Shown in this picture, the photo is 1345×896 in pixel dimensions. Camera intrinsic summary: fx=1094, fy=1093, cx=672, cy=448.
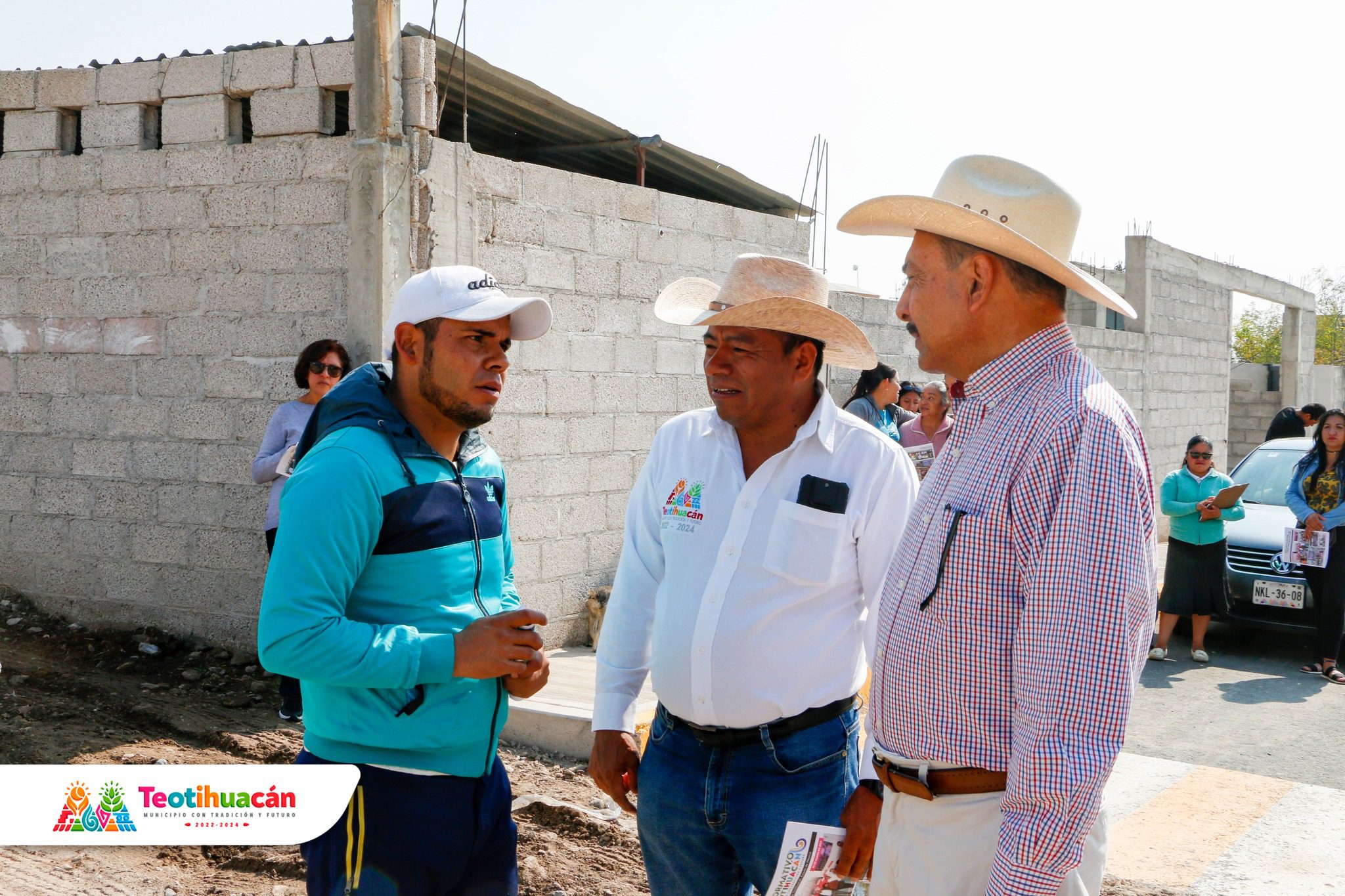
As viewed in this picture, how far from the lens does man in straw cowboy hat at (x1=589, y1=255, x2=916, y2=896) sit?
257cm

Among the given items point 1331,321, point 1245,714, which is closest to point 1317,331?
point 1331,321

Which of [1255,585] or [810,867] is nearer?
[810,867]

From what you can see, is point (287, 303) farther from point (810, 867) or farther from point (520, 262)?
point (810, 867)

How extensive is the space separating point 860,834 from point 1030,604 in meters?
0.91

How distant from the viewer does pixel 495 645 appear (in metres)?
2.25

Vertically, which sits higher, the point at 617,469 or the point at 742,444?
the point at 742,444

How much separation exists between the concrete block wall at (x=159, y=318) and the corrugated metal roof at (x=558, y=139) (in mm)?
1159

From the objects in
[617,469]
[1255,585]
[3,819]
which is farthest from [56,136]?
[1255,585]

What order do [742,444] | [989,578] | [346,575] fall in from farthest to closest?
[742,444] < [346,575] < [989,578]

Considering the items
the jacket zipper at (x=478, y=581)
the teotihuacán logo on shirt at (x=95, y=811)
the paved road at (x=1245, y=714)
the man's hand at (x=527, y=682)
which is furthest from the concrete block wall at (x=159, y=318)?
the paved road at (x=1245, y=714)

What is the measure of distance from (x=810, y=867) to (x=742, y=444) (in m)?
1.07

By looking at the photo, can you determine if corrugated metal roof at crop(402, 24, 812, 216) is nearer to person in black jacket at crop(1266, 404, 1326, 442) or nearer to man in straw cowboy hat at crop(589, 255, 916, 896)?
man in straw cowboy hat at crop(589, 255, 916, 896)

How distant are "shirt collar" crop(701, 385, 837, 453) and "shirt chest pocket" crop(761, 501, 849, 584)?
0.20 m

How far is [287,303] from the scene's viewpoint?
20.9 ft
